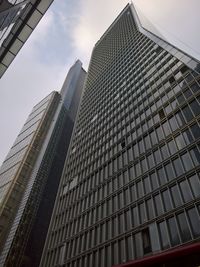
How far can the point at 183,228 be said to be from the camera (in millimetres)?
21906

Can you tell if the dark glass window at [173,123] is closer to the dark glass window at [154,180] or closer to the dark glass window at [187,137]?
the dark glass window at [187,137]

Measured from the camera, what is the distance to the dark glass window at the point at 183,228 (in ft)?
69.2

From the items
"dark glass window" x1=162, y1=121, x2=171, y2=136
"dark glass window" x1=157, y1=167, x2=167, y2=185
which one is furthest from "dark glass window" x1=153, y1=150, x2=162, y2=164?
"dark glass window" x1=162, y1=121, x2=171, y2=136

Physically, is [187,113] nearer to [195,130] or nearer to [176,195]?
[195,130]

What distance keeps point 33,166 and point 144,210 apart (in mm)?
64616

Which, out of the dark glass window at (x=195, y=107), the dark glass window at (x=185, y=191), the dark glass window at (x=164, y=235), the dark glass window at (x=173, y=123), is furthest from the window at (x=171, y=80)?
the dark glass window at (x=164, y=235)

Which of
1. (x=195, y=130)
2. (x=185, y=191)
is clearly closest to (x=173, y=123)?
(x=195, y=130)

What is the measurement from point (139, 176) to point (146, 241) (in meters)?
8.20

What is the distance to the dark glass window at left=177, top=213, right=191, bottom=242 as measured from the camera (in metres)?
21.1

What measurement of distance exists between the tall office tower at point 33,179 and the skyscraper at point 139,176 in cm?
2535

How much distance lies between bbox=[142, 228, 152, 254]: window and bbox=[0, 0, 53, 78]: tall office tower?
1959cm

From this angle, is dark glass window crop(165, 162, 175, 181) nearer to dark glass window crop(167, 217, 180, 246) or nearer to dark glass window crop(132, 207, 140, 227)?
dark glass window crop(167, 217, 180, 246)

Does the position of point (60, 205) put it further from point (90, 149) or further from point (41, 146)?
point (41, 146)

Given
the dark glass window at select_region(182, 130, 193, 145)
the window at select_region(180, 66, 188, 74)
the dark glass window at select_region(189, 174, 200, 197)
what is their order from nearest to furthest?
1. the dark glass window at select_region(189, 174, 200, 197)
2. the dark glass window at select_region(182, 130, 193, 145)
3. the window at select_region(180, 66, 188, 74)
